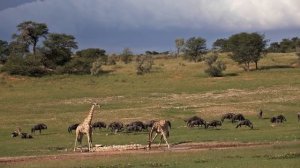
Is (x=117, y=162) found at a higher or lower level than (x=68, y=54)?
lower

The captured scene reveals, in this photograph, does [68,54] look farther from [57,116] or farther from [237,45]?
[57,116]

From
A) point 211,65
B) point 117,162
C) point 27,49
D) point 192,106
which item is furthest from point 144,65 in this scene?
point 117,162

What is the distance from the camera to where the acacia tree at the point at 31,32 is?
91.5 metres

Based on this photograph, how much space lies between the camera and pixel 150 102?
57.4m

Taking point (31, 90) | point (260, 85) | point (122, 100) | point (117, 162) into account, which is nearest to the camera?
point (117, 162)

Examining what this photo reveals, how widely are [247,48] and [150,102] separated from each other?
28.9 m

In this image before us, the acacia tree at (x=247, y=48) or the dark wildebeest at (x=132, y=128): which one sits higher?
the acacia tree at (x=247, y=48)

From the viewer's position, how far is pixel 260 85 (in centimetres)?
6406

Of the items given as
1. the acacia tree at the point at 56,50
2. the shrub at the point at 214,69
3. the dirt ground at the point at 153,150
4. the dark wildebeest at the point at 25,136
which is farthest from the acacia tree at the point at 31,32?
the dirt ground at the point at 153,150

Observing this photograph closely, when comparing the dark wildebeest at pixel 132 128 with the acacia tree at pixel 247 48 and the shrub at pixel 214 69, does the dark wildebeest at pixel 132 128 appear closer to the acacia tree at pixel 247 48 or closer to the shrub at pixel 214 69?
the shrub at pixel 214 69

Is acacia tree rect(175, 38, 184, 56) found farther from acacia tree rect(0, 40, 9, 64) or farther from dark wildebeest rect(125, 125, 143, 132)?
dark wildebeest rect(125, 125, 143, 132)

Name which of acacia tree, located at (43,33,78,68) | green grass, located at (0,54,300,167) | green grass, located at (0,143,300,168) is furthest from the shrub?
green grass, located at (0,143,300,168)

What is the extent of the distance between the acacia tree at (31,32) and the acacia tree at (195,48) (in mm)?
27486

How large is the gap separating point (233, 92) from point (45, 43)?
36.9 m
